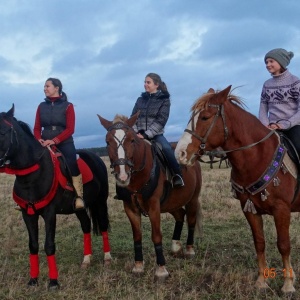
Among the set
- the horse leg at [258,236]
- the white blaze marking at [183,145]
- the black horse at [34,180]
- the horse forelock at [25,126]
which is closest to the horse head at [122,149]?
the white blaze marking at [183,145]

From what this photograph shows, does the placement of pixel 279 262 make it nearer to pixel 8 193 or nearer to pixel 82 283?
pixel 82 283

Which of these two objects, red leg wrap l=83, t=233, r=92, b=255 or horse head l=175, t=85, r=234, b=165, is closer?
horse head l=175, t=85, r=234, b=165

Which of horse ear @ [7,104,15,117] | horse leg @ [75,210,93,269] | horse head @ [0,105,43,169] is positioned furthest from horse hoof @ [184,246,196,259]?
horse ear @ [7,104,15,117]

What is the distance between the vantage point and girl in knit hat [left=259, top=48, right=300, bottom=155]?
5293mm

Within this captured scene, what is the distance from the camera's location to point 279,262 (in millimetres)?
6555

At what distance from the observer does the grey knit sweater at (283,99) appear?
5.30 m

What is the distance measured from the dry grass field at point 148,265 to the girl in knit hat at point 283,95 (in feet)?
7.07

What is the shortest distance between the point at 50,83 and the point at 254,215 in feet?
12.3

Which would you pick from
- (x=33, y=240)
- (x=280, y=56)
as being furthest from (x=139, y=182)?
(x=280, y=56)

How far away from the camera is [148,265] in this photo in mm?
6664

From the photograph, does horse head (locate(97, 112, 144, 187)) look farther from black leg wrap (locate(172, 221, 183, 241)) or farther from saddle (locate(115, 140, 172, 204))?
black leg wrap (locate(172, 221, 183, 241))

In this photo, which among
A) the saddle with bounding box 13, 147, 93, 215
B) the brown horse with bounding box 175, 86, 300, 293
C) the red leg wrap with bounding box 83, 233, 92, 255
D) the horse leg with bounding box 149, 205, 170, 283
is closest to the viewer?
the brown horse with bounding box 175, 86, 300, 293

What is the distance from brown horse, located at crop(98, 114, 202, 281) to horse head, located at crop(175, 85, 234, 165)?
3.26 ft

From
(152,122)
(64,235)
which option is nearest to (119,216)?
(64,235)
